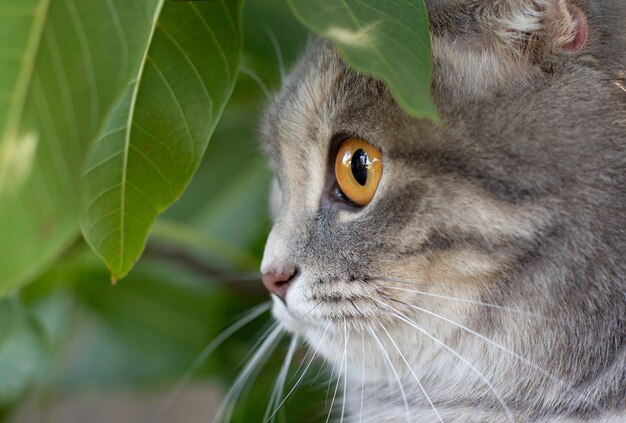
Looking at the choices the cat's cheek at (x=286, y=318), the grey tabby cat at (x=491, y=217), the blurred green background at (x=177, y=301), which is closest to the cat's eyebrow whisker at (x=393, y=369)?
the grey tabby cat at (x=491, y=217)

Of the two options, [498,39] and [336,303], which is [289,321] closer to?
[336,303]

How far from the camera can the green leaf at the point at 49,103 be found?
695 millimetres

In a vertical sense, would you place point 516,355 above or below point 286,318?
below

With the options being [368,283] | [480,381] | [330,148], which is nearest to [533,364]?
[480,381]

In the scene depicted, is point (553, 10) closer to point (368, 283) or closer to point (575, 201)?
point (575, 201)

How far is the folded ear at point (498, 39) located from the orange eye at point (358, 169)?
109 millimetres

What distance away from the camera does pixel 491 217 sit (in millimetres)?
801

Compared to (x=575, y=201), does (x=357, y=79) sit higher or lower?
higher

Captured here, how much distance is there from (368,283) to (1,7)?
46 centimetres

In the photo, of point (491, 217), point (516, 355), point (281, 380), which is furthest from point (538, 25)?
point (281, 380)

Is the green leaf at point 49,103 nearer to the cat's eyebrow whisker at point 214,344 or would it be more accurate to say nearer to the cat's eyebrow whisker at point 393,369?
the cat's eyebrow whisker at point 393,369

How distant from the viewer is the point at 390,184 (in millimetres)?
856

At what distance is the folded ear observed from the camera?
0.80 m

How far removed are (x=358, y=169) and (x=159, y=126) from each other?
0.24 meters
